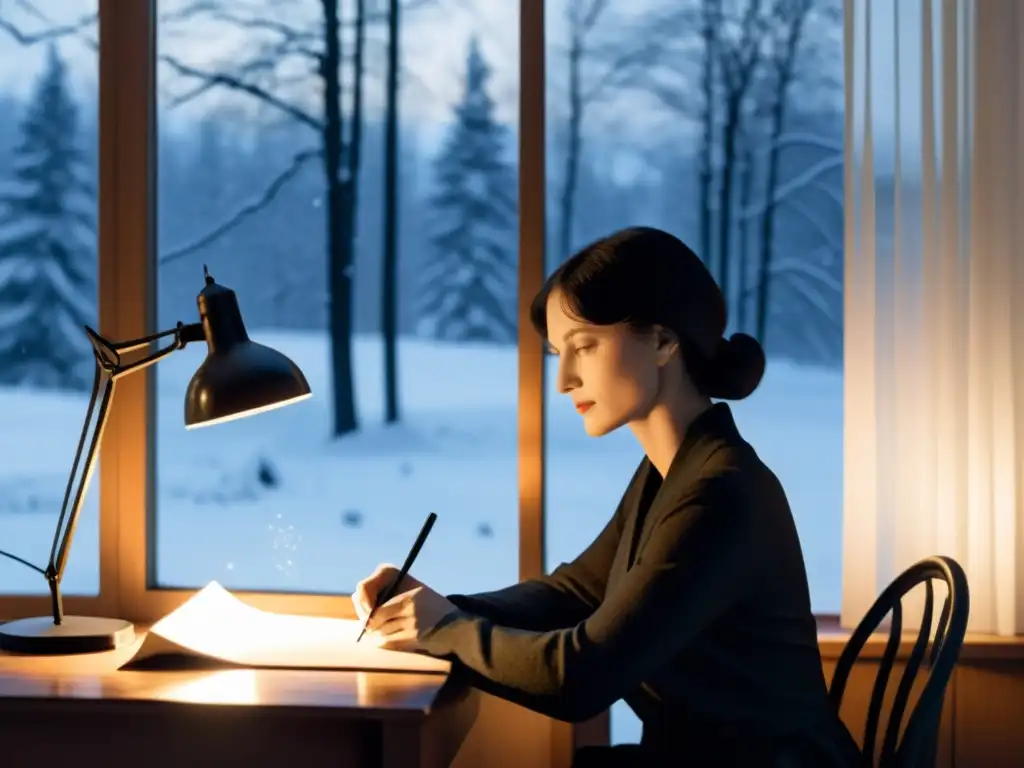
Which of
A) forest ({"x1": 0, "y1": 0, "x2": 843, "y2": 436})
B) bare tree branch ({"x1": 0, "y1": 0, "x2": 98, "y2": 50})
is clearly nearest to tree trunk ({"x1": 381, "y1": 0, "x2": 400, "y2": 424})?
forest ({"x1": 0, "y1": 0, "x2": 843, "y2": 436})

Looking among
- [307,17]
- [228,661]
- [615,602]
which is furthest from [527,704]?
[307,17]

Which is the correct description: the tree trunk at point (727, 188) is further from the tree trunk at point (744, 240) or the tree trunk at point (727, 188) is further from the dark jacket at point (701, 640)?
the dark jacket at point (701, 640)

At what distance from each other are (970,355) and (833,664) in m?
0.55

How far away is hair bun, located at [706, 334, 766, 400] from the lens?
1.69m

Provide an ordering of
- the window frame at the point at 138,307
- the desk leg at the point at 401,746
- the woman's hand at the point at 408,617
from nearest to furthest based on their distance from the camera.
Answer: the desk leg at the point at 401,746 → the woman's hand at the point at 408,617 → the window frame at the point at 138,307

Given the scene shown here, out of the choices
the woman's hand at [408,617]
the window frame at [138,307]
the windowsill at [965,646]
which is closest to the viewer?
the woman's hand at [408,617]

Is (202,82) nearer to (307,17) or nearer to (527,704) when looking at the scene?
(307,17)

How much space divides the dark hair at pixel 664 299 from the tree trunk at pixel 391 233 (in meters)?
0.61

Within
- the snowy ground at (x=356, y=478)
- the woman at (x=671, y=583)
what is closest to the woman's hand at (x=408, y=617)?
the woman at (x=671, y=583)

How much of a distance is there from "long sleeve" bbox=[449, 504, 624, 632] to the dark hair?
319mm

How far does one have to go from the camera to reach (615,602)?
4.94 feet

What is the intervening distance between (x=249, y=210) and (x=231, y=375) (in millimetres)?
610

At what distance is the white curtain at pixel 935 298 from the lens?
2.03 metres

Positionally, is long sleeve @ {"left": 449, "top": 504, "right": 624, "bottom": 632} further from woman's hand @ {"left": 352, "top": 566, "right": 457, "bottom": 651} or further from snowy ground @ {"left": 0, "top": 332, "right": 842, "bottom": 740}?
snowy ground @ {"left": 0, "top": 332, "right": 842, "bottom": 740}
